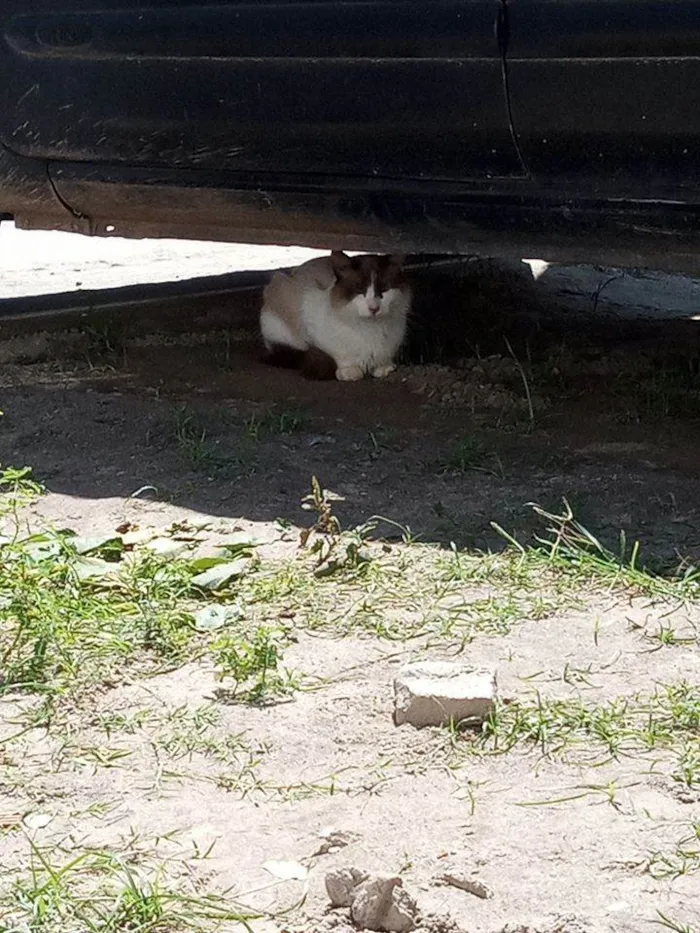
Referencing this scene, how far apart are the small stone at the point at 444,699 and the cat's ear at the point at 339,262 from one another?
339 centimetres

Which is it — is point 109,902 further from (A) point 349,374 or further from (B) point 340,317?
(B) point 340,317

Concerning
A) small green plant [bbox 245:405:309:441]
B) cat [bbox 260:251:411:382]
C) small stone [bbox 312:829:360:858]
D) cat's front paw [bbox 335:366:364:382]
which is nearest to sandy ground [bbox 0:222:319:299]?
cat [bbox 260:251:411:382]

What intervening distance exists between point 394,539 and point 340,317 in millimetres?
2349

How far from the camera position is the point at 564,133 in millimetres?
4215

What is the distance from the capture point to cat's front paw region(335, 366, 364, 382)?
5.79 meters

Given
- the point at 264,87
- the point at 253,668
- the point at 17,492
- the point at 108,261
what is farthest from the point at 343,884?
the point at 108,261

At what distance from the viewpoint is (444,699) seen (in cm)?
279

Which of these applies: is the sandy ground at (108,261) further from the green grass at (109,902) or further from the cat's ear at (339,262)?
the green grass at (109,902)

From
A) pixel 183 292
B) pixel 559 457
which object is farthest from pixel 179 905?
pixel 183 292

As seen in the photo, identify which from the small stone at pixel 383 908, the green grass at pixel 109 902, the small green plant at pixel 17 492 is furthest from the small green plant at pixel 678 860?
the small green plant at pixel 17 492

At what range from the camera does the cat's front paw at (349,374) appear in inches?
228

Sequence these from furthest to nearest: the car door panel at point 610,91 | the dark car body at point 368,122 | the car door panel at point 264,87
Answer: the car door panel at point 264,87, the dark car body at point 368,122, the car door panel at point 610,91

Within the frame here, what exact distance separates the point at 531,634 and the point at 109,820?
106 centimetres

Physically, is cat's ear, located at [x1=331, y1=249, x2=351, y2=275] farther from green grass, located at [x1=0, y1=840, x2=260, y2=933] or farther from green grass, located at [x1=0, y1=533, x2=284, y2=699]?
green grass, located at [x1=0, y1=840, x2=260, y2=933]
